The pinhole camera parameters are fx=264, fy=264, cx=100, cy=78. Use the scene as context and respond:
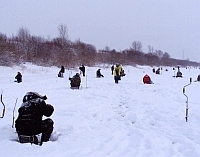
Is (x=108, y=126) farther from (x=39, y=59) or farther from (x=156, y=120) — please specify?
(x=39, y=59)

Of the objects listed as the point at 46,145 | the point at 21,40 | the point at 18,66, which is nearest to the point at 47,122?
the point at 46,145

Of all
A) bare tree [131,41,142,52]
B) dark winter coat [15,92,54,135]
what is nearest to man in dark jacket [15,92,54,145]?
dark winter coat [15,92,54,135]

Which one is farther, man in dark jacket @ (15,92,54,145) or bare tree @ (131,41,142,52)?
Result: bare tree @ (131,41,142,52)

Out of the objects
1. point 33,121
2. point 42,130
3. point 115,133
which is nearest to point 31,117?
point 33,121

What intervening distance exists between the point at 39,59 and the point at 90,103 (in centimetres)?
4392

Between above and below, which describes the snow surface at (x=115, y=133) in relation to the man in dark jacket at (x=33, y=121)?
below

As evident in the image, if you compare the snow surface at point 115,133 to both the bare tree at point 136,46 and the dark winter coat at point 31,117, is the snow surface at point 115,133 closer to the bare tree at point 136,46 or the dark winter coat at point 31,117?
the dark winter coat at point 31,117

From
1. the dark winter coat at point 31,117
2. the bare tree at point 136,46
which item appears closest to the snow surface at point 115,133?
the dark winter coat at point 31,117

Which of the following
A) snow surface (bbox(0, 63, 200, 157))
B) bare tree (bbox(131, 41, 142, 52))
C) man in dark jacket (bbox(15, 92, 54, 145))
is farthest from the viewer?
bare tree (bbox(131, 41, 142, 52))

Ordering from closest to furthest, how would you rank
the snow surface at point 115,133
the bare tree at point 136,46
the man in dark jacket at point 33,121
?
the snow surface at point 115,133 < the man in dark jacket at point 33,121 < the bare tree at point 136,46

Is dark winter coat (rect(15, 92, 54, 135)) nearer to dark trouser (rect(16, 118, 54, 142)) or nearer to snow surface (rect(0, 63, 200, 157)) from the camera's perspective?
dark trouser (rect(16, 118, 54, 142))

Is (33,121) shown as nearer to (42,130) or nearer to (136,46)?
(42,130)

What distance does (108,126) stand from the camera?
785cm

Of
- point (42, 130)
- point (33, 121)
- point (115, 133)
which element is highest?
point (33, 121)
